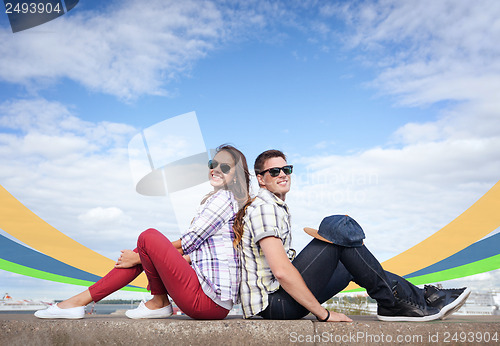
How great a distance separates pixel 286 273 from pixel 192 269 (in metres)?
0.71

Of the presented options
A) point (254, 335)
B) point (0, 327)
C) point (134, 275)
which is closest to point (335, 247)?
point (254, 335)

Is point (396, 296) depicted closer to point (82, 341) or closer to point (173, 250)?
point (173, 250)

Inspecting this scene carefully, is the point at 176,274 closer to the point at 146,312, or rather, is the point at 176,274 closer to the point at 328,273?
the point at 146,312

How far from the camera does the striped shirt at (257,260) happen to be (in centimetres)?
304

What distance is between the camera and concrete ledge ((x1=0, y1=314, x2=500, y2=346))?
292 centimetres

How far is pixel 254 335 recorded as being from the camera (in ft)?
9.52

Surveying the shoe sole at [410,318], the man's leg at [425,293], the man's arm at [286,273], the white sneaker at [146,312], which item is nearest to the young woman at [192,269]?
the white sneaker at [146,312]

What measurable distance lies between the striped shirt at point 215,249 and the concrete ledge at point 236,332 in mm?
239

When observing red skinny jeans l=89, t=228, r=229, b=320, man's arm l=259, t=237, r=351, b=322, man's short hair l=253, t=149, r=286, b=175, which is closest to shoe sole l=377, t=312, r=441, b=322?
man's arm l=259, t=237, r=351, b=322

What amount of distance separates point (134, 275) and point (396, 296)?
2.07m

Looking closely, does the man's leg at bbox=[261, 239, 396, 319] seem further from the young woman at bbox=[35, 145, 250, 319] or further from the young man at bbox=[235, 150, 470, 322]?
the young woman at bbox=[35, 145, 250, 319]

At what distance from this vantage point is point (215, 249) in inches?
123

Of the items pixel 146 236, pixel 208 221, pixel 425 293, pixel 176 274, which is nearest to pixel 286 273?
pixel 208 221

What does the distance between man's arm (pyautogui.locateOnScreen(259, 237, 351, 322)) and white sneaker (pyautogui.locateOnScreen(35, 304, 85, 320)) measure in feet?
5.13
